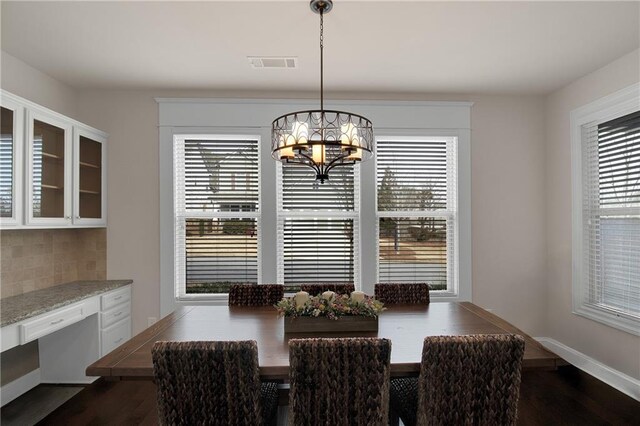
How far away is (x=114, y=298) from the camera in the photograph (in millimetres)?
3195

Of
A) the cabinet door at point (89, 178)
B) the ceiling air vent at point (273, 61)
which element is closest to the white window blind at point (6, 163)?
the cabinet door at point (89, 178)

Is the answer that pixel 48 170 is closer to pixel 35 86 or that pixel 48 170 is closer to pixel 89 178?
pixel 89 178

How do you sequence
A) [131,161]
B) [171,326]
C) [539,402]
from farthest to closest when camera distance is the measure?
1. [131,161]
2. [539,402]
3. [171,326]

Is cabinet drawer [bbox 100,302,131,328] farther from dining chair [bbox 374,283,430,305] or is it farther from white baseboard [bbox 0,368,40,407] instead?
dining chair [bbox 374,283,430,305]

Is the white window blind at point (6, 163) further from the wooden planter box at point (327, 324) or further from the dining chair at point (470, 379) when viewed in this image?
the dining chair at point (470, 379)

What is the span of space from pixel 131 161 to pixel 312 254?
77.3 inches

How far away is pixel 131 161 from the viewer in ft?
11.5

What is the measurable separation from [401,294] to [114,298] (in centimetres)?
245

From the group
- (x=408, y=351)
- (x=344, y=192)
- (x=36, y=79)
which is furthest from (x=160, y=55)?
(x=408, y=351)

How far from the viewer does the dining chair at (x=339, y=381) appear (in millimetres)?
1403

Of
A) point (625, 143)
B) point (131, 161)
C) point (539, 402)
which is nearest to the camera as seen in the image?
point (539, 402)

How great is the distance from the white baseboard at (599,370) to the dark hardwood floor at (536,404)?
54 millimetres

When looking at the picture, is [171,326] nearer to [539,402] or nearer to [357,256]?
[357,256]

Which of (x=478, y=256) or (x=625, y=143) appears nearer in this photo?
(x=625, y=143)
